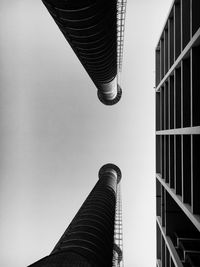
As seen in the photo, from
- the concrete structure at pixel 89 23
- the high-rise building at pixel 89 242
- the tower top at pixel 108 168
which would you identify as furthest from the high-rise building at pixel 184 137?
the tower top at pixel 108 168

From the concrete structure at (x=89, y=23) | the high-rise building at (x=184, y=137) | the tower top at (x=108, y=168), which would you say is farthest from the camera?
the tower top at (x=108, y=168)

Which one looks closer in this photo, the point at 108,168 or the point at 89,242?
the point at 89,242

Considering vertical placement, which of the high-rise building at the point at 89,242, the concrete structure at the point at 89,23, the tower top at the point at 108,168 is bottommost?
the tower top at the point at 108,168

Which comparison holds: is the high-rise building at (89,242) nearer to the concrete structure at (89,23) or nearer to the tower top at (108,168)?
the concrete structure at (89,23)

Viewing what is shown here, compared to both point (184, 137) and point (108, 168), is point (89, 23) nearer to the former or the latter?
point (184, 137)

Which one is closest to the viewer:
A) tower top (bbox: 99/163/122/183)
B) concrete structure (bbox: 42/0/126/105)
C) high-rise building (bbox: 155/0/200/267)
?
concrete structure (bbox: 42/0/126/105)

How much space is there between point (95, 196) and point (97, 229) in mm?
10144

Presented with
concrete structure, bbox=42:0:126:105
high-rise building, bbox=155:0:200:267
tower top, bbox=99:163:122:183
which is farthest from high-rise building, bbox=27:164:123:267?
tower top, bbox=99:163:122:183

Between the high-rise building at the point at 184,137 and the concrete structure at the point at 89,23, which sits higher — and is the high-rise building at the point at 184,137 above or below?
below

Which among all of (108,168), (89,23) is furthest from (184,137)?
(108,168)

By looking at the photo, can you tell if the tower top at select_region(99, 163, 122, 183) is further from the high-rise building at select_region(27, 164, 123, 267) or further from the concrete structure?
the concrete structure

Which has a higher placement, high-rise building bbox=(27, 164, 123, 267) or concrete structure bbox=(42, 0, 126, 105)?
concrete structure bbox=(42, 0, 126, 105)

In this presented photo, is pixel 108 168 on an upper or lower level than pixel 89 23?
lower

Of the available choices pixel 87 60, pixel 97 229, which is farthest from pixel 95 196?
pixel 87 60
